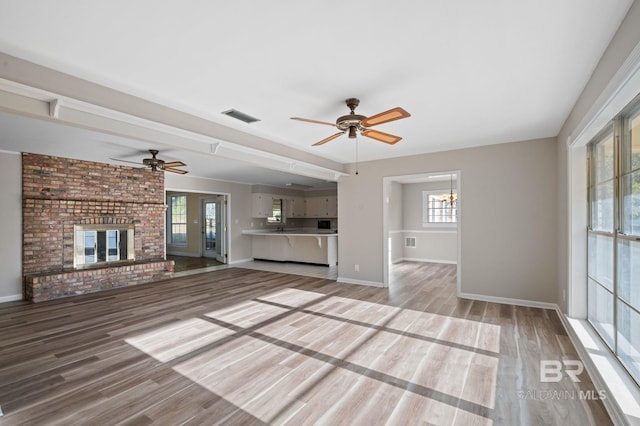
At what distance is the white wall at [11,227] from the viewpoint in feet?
16.0

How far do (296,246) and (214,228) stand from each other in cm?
290

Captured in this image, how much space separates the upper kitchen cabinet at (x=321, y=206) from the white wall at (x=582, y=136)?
6.65 meters

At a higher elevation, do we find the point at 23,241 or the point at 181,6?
the point at 181,6

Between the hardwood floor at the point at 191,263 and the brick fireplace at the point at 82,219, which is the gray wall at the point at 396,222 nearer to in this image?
the hardwood floor at the point at 191,263

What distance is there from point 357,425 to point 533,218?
394cm

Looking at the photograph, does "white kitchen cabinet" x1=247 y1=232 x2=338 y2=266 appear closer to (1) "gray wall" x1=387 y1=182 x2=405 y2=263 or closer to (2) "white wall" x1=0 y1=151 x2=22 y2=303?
(1) "gray wall" x1=387 y1=182 x2=405 y2=263

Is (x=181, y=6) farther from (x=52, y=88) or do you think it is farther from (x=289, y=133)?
(x=289, y=133)

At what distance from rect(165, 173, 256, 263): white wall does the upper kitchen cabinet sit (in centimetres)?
221

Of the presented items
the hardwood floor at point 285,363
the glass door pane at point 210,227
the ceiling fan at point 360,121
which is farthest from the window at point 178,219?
the ceiling fan at point 360,121

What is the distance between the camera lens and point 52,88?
2.34 metres

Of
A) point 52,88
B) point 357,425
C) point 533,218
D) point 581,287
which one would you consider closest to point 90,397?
point 357,425

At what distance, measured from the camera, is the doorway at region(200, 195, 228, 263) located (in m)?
8.73

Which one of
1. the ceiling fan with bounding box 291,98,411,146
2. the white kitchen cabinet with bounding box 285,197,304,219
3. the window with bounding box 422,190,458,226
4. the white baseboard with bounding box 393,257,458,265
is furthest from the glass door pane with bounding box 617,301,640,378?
the white kitchen cabinet with bounding box 285,197,304,219

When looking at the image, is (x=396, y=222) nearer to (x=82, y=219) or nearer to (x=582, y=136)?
(x=582, y=136)
